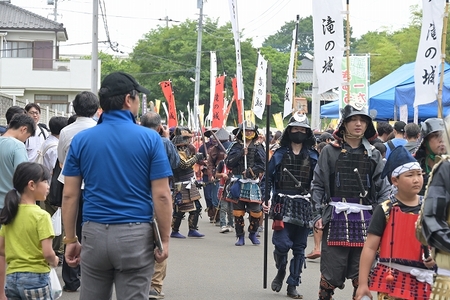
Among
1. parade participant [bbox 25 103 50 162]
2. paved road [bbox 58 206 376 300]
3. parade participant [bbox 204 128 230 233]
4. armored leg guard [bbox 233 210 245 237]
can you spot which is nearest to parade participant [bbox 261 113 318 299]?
paved road [bbox 58 206 376 300]

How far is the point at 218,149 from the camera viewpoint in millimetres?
17016

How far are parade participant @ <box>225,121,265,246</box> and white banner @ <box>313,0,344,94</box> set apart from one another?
1523 mm

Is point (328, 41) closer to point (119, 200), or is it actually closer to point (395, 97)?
point (395, 97)

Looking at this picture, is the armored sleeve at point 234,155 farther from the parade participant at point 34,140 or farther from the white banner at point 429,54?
the parade participant at point 34,140

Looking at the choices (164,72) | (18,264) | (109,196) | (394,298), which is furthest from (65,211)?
(164,72)

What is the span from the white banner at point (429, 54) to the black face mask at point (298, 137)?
9.00 feet

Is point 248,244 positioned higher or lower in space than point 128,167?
lower

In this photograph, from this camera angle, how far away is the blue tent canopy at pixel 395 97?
18.3 meters

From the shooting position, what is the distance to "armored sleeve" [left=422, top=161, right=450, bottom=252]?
12.9ft

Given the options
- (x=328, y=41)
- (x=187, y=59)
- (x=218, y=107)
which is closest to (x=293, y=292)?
(x=328, y=41)

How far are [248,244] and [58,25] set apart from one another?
1385 inches

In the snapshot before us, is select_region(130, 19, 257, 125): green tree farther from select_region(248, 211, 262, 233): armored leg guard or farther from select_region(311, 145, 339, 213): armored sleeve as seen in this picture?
select_region(311, 145, 339, 213): armored sleeve

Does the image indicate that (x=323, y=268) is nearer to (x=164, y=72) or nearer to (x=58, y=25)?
(x=58, y=25)

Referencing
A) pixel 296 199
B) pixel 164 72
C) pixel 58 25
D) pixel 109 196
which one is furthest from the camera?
pixel 164 72
